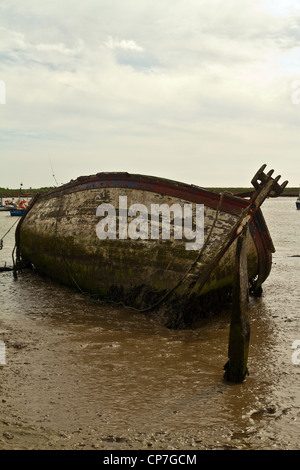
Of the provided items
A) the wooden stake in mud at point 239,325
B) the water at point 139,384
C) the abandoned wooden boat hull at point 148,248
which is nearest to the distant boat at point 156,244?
the abandoned wooden boat hull at point 148,248

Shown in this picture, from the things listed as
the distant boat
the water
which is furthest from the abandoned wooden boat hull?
the water

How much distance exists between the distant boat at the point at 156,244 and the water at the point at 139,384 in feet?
1.28

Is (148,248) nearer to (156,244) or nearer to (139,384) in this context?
(156,244)

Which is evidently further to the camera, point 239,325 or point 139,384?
point 239,325

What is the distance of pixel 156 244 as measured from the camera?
711 centimetres

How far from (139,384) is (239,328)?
1145 mm

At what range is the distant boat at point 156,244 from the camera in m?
6.55

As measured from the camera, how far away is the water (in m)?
3.51

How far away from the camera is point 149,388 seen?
173 inches

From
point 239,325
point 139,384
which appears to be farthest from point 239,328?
point 139,384

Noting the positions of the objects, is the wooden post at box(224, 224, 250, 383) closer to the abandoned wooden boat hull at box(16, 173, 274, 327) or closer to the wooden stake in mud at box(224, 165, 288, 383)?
the wooden stake in mud at box(224, 165, 288, 383)

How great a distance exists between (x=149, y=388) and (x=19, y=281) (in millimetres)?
6697

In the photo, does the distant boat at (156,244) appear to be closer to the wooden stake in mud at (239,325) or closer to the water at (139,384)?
the water at (139,384)

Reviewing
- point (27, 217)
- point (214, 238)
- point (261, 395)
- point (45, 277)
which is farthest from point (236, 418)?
point (27, 217)
